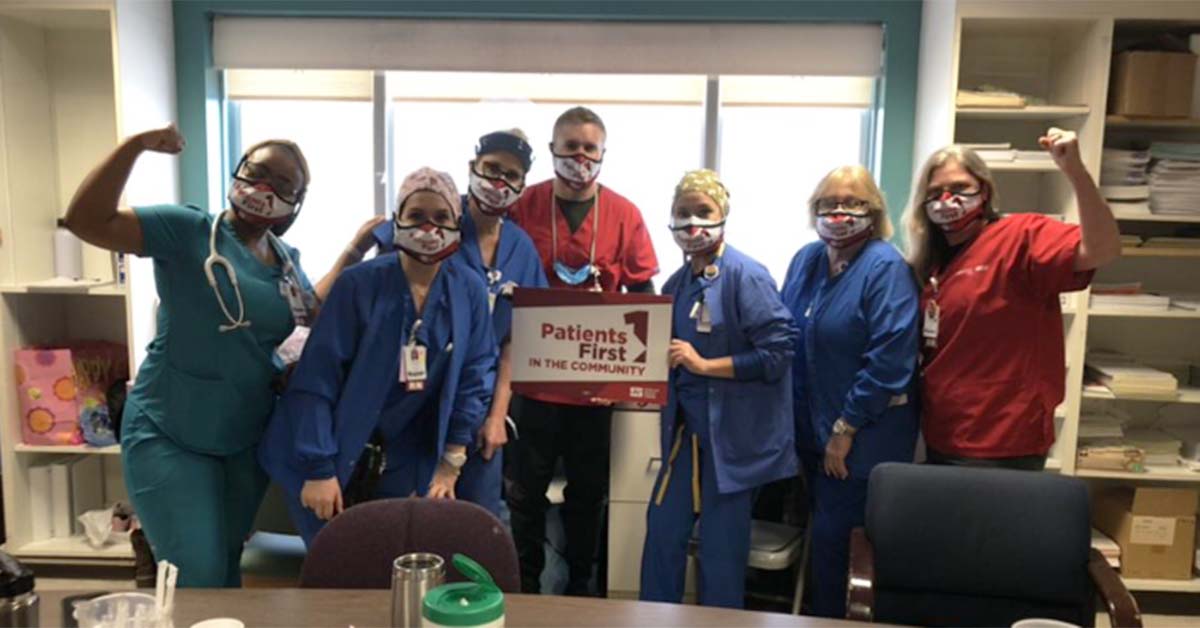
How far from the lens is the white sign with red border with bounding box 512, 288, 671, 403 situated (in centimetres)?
231

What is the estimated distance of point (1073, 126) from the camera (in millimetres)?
3088

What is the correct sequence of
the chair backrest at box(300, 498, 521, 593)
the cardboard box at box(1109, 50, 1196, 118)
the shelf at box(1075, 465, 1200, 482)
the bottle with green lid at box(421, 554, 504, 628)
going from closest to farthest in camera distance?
the bottle with green lid at box(421, 554, 504, 628), the chair backrest at box(300, 498, 521, 593), the cardboard box at box(1109, 50, 1196, 118), the shelf at box(1075, 465, 1200, 482)

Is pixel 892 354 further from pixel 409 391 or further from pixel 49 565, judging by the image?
pixel 49 565

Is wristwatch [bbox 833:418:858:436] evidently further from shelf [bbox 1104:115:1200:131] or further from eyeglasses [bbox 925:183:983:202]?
shelf [bbox 1104:115:1200:131]

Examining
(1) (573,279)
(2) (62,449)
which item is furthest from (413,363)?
(2) (62,449)

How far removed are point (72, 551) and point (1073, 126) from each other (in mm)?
4143

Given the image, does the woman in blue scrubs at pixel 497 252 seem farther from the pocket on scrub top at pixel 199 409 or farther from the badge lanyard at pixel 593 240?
the pocket on scrub top at pixel 199 409

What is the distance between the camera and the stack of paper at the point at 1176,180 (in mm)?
2965

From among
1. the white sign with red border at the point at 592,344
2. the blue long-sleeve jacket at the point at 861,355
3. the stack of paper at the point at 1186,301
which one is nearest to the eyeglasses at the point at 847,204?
the blue long-sleeve jacket at the point at 861,355

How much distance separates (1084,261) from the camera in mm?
2135

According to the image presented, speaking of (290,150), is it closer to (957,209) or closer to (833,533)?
(957,209)

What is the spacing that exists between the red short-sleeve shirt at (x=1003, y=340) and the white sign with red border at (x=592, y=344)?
0.78 meters

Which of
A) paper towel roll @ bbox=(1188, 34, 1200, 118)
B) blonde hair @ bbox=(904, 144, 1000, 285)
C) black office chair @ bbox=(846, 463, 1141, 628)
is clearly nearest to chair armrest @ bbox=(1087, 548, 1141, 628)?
black office chair @ bbox=(846, 463, 1141, 628)

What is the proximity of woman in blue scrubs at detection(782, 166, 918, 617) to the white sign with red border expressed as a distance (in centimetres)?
49
